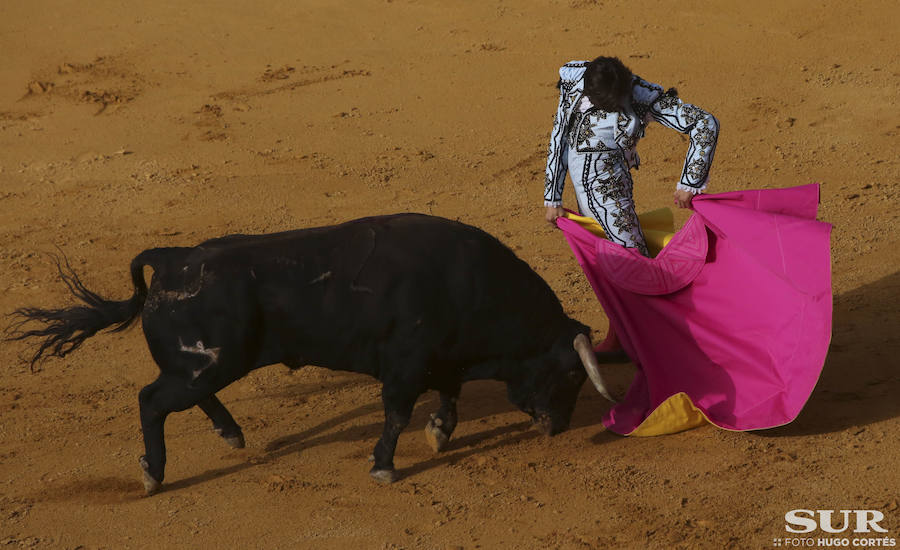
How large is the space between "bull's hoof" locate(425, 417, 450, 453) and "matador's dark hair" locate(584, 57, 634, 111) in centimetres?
175

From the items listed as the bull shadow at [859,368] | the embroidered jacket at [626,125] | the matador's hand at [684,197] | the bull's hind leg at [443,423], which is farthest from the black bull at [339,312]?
the bull shadow at [859,368]

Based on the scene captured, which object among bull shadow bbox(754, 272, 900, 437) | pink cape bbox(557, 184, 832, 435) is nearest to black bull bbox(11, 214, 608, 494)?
pink cape bbox(557, 184, 832, 435)

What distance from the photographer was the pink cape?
17.6 ft

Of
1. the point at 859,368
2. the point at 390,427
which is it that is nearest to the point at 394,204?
the point at 390,427

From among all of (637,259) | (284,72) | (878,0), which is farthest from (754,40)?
(637,259)

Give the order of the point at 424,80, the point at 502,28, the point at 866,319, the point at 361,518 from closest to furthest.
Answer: the point at 361,518 → the point at 866,319 → the point at 424,80 → the point at 502,28

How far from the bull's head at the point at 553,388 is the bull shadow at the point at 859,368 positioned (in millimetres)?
953

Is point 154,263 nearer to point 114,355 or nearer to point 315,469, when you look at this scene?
point 315,469

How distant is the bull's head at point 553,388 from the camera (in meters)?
5.53

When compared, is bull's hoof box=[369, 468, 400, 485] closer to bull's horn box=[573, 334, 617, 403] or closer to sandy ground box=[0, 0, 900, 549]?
sandy ground box=[0, 0, 900, 549]

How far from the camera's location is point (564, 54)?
37.7 ft

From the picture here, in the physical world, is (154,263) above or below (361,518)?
above

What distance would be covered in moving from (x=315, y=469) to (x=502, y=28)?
298 inches

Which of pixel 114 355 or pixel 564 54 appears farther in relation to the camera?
pixel 564 54
